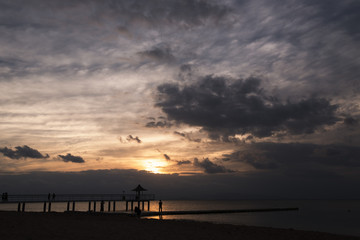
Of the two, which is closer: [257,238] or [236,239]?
[236,239]

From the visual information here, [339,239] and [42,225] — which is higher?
[42,225]

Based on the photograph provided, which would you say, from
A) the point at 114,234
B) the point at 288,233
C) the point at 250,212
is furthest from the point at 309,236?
the point at 250,212

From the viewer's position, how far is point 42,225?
23.9 meters

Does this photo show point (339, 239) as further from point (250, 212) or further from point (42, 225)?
point (250, 212)

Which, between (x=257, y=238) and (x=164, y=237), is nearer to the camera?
(x=164, y=237)

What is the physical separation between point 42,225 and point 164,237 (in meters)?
10.2

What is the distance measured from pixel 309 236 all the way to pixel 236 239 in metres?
8.52

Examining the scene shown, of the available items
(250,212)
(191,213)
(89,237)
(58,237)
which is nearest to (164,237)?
(89,237)

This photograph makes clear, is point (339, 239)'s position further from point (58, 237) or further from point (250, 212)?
point (250, 212)

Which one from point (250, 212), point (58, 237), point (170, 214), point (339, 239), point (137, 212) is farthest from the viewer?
point (250, 212)

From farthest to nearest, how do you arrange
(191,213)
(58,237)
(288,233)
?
1. (191,213)
2. (288,233)
3. (58,237)

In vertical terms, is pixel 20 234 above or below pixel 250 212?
above

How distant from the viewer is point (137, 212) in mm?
42594

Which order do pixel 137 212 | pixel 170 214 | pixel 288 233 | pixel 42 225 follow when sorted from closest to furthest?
pixel 42 225 < pixel 288 233 < pixel 137 212 < pixel 170 214
